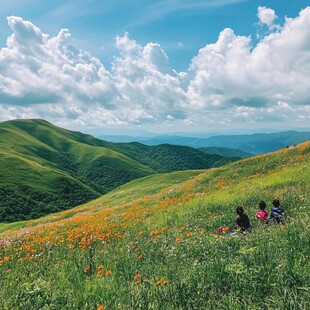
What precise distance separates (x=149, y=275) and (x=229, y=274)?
1.54 meters

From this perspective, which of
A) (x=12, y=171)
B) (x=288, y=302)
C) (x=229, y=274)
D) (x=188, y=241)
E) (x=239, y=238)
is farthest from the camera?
(x=12, y=171)

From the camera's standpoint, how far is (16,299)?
471 centimetres

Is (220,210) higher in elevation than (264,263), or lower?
lower

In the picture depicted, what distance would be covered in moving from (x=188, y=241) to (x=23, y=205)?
160351mm

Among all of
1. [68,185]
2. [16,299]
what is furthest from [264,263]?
[68,185]

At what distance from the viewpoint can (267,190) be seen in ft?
50.8

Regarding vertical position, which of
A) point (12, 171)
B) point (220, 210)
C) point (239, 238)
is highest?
point (239, 238)

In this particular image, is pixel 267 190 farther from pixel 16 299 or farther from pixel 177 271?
pixel 16 299

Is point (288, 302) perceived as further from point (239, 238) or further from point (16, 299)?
point (16, 299)

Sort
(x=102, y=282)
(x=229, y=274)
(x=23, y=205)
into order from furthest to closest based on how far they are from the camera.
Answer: (x=23, y=205)
(x=102, y=282)
(x=229, y=274)

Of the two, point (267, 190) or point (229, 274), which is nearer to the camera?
point (229, 274)

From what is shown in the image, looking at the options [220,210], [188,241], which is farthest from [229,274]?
[220,210]

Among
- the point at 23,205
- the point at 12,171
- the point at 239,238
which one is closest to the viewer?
the point at 239,238

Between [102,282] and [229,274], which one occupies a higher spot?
[229,274]
